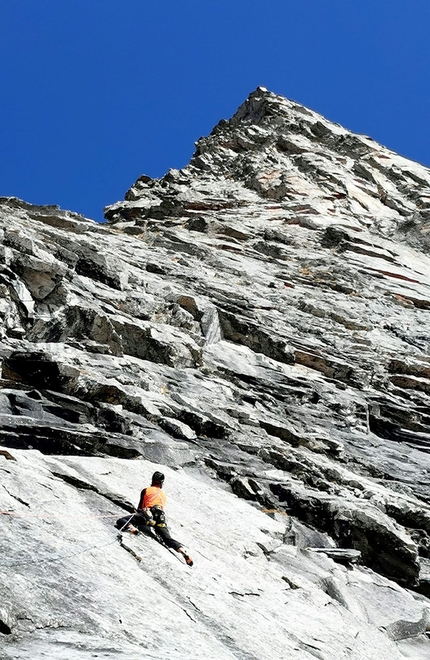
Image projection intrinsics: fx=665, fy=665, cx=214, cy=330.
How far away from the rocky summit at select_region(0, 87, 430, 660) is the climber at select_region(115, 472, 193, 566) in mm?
174

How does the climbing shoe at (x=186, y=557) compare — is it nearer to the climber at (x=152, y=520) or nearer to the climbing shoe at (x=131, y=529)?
the climber at (x=152, y=520)

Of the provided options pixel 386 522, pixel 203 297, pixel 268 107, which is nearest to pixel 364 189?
pixel 268 107

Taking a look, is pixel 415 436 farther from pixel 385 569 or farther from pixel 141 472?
pixel 141 472

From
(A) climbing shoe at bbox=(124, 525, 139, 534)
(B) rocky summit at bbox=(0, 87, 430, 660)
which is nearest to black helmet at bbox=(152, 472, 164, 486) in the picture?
(B) rocky summit at bbox=(0, 87, 430, 660)

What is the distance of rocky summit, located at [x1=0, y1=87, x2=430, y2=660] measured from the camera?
361 inches

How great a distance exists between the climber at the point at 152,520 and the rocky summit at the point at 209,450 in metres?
0.17

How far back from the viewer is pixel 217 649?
8625mm

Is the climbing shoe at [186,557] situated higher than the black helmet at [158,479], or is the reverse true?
the black helmet at [158,479]

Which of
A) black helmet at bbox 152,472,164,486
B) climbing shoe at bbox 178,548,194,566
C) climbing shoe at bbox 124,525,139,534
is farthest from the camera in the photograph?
black helmet at bbox 152,472,164,486

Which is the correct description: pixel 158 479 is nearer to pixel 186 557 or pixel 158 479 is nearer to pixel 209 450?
pixel 186 557

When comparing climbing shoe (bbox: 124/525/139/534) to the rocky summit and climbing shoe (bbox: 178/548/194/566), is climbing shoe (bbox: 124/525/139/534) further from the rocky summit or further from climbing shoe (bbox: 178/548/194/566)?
climbing shoe (bbox: 178/548/194/566)

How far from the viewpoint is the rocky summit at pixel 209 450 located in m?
9.16

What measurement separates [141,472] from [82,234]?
25.9 metres

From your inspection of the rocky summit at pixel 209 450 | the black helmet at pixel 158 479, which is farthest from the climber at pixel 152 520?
the black helmet at pixel 158 479
